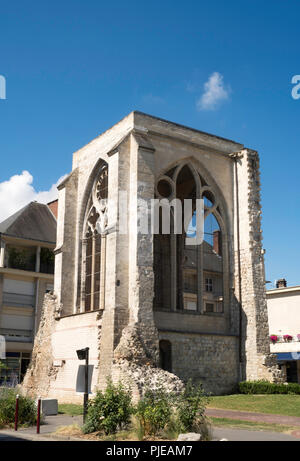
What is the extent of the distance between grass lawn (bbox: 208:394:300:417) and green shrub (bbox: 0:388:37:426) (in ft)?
25.1

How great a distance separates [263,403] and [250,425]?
5863 mm

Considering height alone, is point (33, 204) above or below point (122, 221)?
above

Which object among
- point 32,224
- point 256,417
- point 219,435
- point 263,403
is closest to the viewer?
point 219,435

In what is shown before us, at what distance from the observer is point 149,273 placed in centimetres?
2133

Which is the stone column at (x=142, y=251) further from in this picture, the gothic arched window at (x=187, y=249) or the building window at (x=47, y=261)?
the building window at (x=47, y=261)

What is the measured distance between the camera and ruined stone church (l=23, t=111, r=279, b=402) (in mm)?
20984

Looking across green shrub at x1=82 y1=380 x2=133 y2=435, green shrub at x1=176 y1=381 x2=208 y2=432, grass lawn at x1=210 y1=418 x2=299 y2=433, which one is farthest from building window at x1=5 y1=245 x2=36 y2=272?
green shrub at x1=176 y1=381 x2=208 y2=432

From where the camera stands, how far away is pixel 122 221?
2194 cm

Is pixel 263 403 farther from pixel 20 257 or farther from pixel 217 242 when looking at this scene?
pixel 20 257

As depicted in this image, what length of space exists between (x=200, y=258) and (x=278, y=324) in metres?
18.5

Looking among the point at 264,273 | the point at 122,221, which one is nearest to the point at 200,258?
the point at 264,273

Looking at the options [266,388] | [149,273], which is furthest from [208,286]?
[149,273]

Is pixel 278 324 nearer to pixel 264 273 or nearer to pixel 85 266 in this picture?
pixel 264 273
